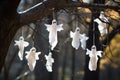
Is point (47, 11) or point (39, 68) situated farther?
point (39, 68)

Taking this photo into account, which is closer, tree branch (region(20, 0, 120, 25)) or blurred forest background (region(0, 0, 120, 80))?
tree branch (region(20, 0, 120, 25))

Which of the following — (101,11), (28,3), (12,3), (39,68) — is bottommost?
(39,68)

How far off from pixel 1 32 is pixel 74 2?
59.2 inches

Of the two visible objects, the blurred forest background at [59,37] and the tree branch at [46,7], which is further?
the blurred forest background at [59,37]

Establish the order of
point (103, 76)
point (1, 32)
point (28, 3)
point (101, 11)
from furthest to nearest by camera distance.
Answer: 1. point (103, 76)
2. point (28, 3)
3. point (101, 11)
4. point (1, 32)

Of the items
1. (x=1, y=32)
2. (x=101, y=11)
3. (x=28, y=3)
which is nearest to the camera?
(x=1, y=32)

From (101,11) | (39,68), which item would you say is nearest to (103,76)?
(39,68)

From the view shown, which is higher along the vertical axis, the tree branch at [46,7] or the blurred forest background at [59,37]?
the tree branch at [46,7]

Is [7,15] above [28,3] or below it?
above

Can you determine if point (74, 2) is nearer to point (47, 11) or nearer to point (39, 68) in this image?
point (47, 11)

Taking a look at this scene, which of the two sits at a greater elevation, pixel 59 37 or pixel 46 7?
pixel 46 7

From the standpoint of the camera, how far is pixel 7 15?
8320mm

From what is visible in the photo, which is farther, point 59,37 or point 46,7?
point 59,37

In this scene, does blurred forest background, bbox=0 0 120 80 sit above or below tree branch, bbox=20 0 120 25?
below
